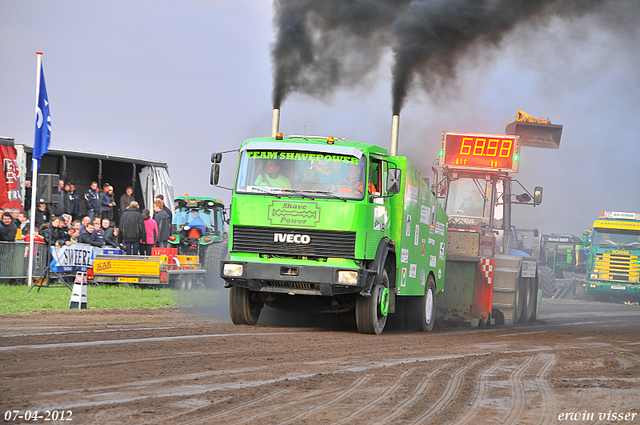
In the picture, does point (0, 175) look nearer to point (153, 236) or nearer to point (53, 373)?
point (153, 236)

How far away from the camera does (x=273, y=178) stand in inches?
414

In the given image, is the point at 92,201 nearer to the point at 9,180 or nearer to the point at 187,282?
the point at 9,180

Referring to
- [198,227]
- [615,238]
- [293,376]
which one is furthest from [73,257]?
[615,238]

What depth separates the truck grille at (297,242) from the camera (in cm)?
1013

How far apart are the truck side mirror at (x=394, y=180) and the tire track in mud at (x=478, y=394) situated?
125 inches

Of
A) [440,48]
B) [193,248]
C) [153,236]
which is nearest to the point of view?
[440,48]

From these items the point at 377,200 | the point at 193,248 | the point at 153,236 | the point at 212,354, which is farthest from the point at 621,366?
the point at 193,248

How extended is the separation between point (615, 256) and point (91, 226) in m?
22.0

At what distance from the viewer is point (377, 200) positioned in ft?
34.9

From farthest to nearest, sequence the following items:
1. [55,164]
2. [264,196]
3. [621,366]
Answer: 1. [55,164]
2. [264,196]
3. [621,366]

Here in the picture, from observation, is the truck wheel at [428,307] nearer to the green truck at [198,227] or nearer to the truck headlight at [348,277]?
the truck headlight at [348,277]

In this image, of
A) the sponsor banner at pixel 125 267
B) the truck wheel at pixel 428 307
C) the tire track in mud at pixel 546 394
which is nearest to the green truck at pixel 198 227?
the sponsor banner at pixel 125 267

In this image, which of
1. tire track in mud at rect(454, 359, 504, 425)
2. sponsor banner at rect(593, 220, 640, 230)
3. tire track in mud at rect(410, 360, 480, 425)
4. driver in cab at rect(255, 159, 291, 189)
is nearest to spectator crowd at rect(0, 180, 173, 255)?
driver in cab at rect(255, 159, 291, 189)

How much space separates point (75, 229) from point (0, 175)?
8.62 ft
